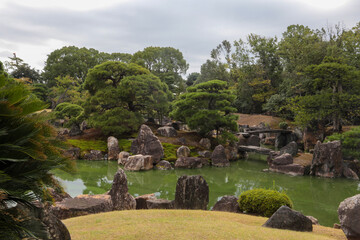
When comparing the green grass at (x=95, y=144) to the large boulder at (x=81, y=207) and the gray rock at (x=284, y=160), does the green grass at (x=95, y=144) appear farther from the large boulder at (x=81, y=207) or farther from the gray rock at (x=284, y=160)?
the large boulder at (x=81, y=207)

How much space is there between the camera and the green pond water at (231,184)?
12.3 m

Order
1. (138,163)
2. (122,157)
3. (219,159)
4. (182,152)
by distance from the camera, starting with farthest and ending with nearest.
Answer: (182,152) → (219,159) → (122,157) → (138,163)

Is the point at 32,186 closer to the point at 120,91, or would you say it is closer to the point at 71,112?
the point at 120,91

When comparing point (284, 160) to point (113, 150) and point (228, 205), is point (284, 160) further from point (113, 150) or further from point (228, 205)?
point (113, 150)

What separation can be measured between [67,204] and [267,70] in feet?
118

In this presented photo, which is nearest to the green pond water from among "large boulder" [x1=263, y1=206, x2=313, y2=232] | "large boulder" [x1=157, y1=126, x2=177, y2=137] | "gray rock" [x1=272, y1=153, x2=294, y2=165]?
"gray rock" [x1=272, y1=153, x2=294, y2=165]

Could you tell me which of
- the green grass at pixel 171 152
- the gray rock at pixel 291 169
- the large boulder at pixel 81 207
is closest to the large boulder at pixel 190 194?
the large boulder at pixel 81 207

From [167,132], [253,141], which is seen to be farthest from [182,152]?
[253,141]

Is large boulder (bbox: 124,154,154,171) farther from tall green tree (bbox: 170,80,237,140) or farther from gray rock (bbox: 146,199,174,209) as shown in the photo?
gray rock (bbox: 146,199,174,209)

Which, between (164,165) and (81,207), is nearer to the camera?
(81,207)

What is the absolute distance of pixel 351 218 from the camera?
229 inches

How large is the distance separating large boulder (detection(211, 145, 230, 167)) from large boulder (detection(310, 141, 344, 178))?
19.2ft

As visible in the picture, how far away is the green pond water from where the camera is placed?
12.3 metres

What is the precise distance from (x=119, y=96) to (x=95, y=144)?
465 centimetres
